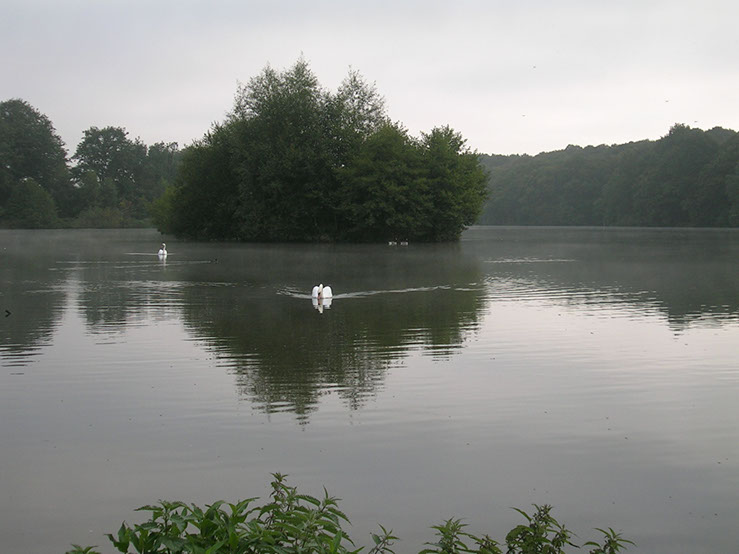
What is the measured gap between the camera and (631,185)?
127 m

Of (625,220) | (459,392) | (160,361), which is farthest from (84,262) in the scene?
(625,220)

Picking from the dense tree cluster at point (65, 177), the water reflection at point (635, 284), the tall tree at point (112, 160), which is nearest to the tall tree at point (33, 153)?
the dense tree cluster at point (65, 177)

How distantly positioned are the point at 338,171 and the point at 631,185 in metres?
77.3

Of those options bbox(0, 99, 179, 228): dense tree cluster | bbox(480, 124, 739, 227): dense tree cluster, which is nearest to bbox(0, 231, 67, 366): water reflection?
bbox(480, 124, 739, 227): dense tree cluster

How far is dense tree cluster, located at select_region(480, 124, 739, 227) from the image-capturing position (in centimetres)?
10569

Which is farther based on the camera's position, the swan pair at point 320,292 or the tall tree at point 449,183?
the tall tree at point 449,183

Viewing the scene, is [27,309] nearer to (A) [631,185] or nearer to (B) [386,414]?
(B) [386,414]

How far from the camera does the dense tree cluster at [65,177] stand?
118 metres

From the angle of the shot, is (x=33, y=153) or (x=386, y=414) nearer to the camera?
(x=386, y=414)

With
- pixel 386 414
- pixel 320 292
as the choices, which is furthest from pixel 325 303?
pixel 386 414

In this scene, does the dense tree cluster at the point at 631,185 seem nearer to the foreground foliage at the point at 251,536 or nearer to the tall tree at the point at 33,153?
the tall tree at the point at 33,153

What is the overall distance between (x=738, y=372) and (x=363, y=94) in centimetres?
6074

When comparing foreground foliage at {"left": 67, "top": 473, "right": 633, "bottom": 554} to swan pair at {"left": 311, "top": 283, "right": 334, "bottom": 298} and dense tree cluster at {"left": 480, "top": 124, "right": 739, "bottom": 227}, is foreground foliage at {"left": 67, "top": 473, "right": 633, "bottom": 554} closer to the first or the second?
swan pair at {"left": 311, "top": 283, "right": 334, "bottom": 298}

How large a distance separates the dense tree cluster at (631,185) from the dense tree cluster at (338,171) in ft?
75.2
